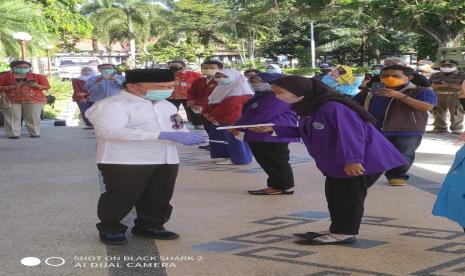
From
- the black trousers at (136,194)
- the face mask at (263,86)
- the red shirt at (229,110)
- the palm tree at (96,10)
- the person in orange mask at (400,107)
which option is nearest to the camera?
the black trousers at (136,194)

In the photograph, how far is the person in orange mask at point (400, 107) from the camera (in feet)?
23.2

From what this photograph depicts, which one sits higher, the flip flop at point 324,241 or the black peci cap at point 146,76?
the black peci cap at point 146,76

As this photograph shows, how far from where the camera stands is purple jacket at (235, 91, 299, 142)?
6863 millimetres

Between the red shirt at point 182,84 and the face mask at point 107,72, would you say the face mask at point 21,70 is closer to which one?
the face mask at point 107,72

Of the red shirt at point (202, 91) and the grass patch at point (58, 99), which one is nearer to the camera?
the red shirt at point (202, 91)

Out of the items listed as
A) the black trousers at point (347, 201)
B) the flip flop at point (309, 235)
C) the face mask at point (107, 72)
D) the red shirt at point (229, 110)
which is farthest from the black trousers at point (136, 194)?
the face mask at point (107, 72)

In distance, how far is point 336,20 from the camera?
48.0m

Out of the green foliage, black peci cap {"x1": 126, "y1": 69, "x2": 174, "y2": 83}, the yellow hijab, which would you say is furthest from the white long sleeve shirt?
the green foliage

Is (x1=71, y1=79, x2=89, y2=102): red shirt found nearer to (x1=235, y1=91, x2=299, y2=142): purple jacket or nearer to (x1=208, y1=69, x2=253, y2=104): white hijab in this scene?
(x1=208, y1=69, x2=253, y2=104): white hijab

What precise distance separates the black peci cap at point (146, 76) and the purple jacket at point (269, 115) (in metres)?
2.20

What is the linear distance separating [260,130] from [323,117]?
4.16ft

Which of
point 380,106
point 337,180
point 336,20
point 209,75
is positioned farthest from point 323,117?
point 336,20

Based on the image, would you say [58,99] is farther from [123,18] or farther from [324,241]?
[123,18]

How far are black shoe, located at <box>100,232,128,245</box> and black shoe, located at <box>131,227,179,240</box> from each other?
224 mm
